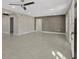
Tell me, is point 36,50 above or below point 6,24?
below

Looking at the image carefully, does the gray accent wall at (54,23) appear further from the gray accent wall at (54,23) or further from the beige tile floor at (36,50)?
the beige tile floor at (36,50)

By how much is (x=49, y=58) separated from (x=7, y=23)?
8735mm

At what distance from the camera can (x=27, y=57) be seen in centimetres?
315

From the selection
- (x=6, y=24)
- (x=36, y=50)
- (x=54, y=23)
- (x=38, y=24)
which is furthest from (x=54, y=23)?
(x=36, y=50)

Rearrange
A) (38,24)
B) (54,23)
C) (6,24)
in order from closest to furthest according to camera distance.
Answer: (6,24), (54,23), (38,24)

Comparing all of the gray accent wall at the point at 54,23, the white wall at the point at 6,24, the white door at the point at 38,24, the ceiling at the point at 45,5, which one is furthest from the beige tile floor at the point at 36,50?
the white door at the point at 38,24

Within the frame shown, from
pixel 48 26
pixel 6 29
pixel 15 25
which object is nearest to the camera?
pixel 15 25

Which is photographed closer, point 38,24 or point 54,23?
point 54,23

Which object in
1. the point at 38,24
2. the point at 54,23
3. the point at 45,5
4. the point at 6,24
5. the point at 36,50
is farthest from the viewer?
the point at 38,24

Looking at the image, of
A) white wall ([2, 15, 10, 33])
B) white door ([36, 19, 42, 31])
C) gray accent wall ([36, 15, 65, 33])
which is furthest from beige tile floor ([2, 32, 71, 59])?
white door ([36, 19, 42, 31])

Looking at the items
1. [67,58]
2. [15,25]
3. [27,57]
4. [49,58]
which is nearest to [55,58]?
[49,58]

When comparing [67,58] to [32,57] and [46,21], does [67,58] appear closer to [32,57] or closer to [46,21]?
[32,57]

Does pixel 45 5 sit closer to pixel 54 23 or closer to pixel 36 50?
pixel 36 50

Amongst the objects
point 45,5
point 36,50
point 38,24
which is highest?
point 45,5
